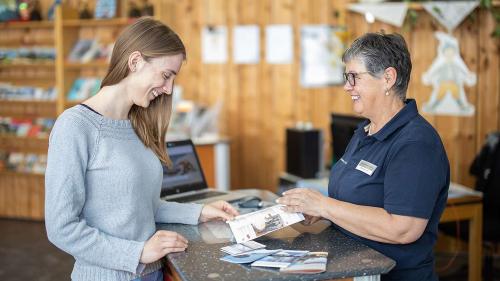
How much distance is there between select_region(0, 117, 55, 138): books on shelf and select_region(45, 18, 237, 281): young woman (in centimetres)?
478

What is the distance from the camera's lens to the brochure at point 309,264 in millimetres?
1724

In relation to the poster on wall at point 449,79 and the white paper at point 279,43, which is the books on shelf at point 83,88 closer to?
the white paper at point 279,43

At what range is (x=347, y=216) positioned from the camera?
1.99m

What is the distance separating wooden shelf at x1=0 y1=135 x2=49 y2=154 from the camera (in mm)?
6708

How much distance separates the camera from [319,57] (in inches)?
230

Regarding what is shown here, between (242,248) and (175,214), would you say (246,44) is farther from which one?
(242,248)

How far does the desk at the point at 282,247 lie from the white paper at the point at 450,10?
3.26 metres

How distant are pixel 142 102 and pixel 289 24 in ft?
13.4

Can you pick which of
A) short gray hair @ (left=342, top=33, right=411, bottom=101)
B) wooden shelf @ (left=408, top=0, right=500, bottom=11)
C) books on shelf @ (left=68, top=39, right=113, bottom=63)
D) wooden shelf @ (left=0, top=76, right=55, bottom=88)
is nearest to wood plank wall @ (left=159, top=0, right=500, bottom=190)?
wooden shelf @ (left=408, top=0, right=500, bottom=11)

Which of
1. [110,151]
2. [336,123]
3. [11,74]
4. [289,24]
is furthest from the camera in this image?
[11,74]

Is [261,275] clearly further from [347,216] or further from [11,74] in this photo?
[11,74]

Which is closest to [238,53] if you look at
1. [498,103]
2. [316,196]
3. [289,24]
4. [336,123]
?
[289,24]

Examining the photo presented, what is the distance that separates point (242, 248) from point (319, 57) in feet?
13.4

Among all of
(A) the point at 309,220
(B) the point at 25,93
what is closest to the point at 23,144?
(B) the point at 25,93
